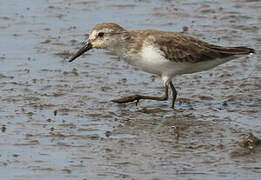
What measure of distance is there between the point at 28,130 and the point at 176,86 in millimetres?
3022

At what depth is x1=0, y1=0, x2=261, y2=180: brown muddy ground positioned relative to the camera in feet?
27.4

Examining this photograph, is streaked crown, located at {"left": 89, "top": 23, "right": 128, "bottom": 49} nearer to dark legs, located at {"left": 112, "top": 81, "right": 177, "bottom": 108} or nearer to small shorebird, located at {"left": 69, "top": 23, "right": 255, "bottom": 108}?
small shorebird, located at {"left": 69, "top": 23, "right": 255, "bottom": 108}

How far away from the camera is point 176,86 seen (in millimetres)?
11820

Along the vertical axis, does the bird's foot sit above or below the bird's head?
below

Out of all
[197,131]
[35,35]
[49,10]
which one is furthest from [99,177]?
[49,10]

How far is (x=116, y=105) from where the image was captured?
1085 centimetres

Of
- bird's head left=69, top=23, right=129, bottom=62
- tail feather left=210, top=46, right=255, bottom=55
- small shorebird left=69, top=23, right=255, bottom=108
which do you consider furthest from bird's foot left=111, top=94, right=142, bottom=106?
tail feather left=210, top=46, right=255, bottom=55

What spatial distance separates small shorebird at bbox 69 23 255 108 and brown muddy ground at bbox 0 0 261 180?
20.6 inches

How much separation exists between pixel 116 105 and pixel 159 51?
99 cm

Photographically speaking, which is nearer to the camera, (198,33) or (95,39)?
(95,39)

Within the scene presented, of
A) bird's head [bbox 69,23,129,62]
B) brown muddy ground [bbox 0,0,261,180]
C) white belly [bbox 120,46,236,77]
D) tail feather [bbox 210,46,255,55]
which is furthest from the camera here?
tail feather [bbox 210,46,255,55]

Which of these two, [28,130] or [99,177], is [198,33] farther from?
[99,177]

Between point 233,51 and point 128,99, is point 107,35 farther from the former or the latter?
point 233,51


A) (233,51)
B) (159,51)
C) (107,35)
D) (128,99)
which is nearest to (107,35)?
(107,35)
